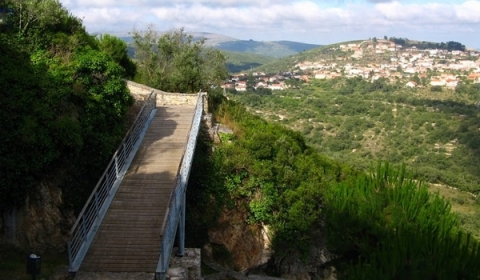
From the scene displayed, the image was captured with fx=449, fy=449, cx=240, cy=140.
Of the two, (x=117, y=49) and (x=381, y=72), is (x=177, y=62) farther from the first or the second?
(x=381, y=72)

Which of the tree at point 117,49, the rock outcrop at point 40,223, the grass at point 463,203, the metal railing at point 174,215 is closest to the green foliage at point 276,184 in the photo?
the metal railing at point 174,215

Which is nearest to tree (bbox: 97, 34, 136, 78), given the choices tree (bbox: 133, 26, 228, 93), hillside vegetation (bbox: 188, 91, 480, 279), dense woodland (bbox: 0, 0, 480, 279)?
dense woodland (bbox: 0, 0, 480, 279)

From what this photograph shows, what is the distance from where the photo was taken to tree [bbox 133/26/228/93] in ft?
76.3

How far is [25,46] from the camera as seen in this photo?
14.6 meters

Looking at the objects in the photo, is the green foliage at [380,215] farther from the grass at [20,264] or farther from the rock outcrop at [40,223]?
the rock outcrop at [40,223]

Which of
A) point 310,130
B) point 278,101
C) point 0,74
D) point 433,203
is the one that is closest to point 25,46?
point 0,74

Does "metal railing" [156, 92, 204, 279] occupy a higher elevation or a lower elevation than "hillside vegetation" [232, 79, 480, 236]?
higher

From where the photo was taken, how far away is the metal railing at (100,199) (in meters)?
9.59

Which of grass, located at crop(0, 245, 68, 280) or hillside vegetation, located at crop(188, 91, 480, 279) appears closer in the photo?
hillside vegetation, located at crop(188, 91, 480, 279)

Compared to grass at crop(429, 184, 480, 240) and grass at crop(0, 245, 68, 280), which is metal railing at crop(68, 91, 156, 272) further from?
grass at crop(429, 184, 480, 240)

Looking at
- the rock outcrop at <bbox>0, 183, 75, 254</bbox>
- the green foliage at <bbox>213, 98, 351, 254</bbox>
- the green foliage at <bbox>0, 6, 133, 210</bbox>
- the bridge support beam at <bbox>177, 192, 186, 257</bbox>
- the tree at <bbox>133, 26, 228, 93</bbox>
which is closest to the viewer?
the green foliage at <bbox>0, 6, 133, 210</bbox>

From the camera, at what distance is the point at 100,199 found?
11.5 metres

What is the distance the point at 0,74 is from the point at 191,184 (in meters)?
7.54

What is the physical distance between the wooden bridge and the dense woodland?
2.91ft
